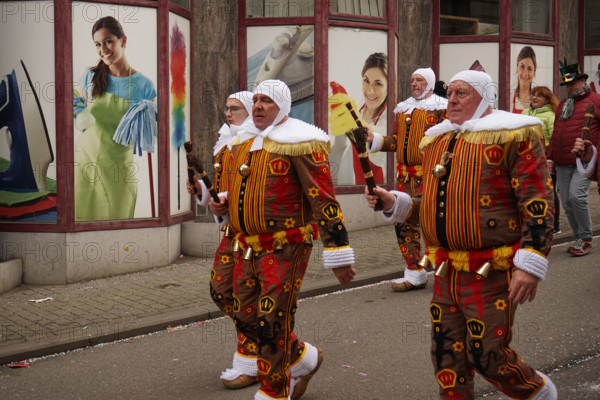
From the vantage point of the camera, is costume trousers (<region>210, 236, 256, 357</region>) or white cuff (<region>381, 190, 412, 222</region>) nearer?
white cuff (<region>381, 190, 412, 222</region>)

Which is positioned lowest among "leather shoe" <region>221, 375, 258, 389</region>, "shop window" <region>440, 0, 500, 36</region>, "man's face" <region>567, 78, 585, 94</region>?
"leather shoe" <region>221, 375, 258, 389</region>

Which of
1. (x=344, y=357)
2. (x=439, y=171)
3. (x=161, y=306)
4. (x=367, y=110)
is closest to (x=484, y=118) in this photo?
(x=439, y=171)

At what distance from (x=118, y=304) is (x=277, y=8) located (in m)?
5.89

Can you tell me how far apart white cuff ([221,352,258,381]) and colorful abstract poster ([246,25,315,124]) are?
23.0ft

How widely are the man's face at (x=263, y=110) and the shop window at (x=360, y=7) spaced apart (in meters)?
7.55

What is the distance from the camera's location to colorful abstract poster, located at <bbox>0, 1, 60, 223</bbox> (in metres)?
9.12

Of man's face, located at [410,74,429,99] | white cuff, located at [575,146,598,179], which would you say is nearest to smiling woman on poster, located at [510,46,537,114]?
man's face, located at [410,74,429,99]

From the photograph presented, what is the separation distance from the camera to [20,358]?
20.6ft

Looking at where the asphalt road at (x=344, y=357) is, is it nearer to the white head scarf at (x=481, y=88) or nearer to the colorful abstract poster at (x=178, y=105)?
the white head scarf at (x=481, y=88)

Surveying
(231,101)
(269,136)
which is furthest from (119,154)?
(269,136)

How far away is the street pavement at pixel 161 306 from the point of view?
257 inches

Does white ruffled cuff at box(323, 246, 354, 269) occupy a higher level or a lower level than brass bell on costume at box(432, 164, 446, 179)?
lower

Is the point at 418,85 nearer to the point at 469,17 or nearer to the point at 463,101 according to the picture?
the point at 463,101

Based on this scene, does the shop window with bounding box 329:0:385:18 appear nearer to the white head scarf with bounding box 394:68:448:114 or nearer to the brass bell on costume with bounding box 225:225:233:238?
the white head scarf with bounding box 394:68:448:114
